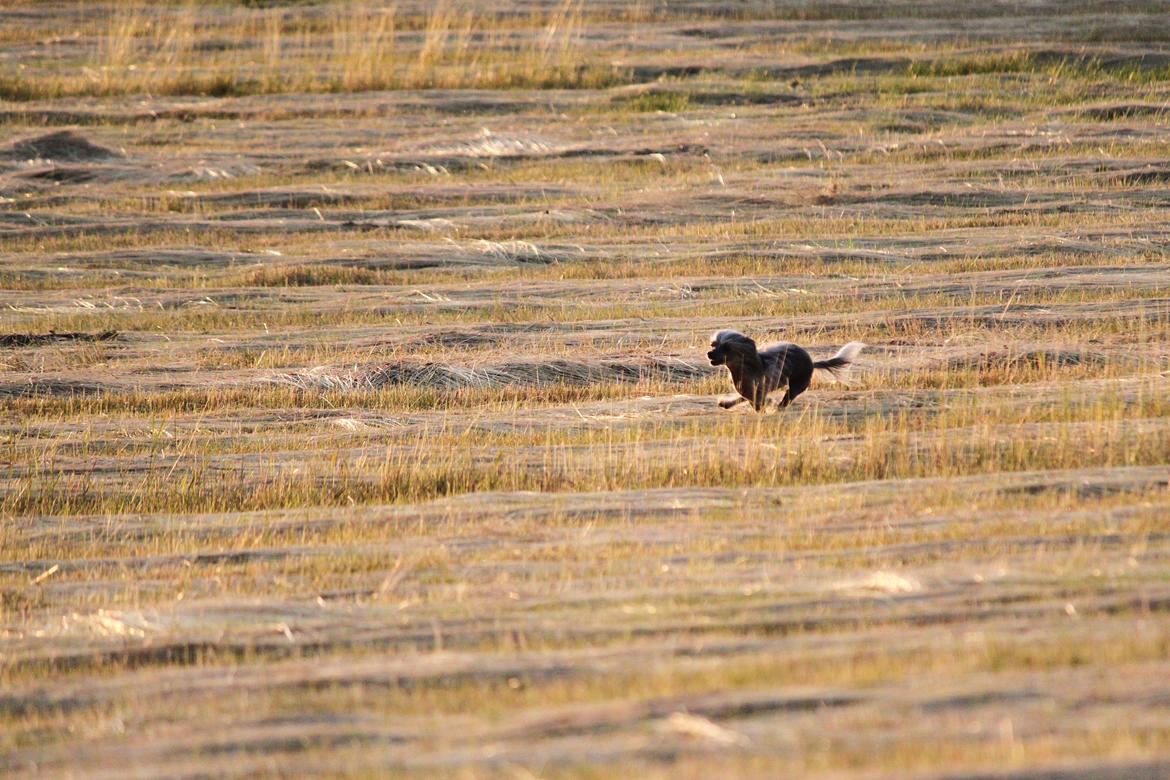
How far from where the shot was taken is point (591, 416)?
28.6 feet

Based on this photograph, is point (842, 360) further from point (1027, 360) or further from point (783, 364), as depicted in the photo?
point (1027, 360)

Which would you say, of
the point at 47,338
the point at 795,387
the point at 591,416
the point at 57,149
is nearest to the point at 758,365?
the point at 795,387

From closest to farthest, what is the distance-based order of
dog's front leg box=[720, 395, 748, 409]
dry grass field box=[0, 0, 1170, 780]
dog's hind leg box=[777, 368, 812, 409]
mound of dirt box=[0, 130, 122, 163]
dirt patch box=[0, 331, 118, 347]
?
dry grass field box=[0, 0, 1170, 780], dog's hind leg box=[777, 368, 812, 409], dog's front leg box=[720, 395, 748, 409], dirt patch box=[0, 331, 118, 347], mound of dirt box=[0, 130, 122, 163]

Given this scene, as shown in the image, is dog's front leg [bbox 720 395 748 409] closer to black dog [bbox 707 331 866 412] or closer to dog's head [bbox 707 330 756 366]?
black dog [bbox 707 331 866 412]

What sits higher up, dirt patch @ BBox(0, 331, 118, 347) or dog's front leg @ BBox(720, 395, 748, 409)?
dog's front leg @ BBox(720, 395, 748, 409)

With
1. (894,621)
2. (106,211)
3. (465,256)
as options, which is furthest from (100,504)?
(106,211)

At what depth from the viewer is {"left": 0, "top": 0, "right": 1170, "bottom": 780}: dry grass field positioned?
→ 431 centimetres

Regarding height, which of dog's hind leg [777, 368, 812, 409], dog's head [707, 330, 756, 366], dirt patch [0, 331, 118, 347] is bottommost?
dirt patch [0, 331, 118, 347]

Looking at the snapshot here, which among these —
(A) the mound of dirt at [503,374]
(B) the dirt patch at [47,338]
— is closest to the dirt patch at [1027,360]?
(A) the mound of dirt at [503,374]

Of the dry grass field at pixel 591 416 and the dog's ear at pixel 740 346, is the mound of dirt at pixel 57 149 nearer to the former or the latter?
the dry grass field at pixel 591 416

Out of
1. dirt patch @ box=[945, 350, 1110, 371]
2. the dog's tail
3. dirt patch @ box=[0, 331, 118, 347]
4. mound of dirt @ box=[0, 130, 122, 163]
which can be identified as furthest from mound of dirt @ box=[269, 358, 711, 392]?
mound of dirt @ box=[0, 130, 122, 163]

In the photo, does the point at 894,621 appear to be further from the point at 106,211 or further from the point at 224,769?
the point at 106,211

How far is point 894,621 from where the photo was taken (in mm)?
4875

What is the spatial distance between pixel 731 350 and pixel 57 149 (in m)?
13.0
